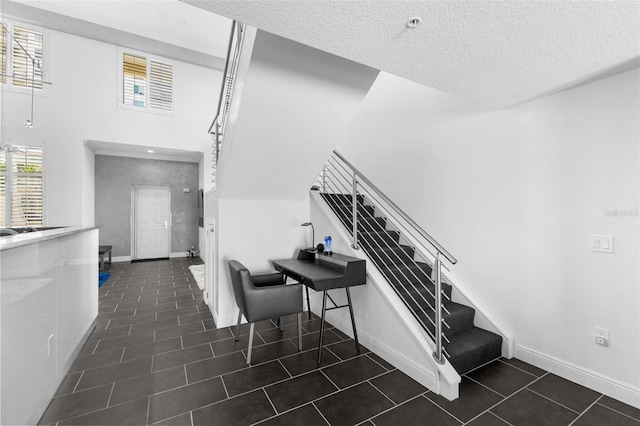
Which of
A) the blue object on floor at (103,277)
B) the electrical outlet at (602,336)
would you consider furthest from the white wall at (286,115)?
the blue object on floor at (103,277)

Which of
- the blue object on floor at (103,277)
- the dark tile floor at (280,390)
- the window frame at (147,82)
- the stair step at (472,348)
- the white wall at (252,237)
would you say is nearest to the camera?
the dark tile floor at (280,390)

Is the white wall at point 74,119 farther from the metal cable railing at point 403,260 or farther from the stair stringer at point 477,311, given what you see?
the stair stringer at point 477,311

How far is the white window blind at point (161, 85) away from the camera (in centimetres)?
679

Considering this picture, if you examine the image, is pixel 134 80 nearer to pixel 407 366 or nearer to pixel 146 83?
pixel 146 83

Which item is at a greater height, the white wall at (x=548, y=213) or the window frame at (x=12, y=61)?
the window frame at (x=12, y=61)

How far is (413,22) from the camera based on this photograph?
1.48 metres

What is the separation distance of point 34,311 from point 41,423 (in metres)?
0.73

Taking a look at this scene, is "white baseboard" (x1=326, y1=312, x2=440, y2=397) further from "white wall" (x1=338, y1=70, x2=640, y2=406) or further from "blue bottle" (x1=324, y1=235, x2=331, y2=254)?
"white wall" (x1=338, y1=70, x2=640, y2=406)

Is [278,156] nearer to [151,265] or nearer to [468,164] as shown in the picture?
[468,164]

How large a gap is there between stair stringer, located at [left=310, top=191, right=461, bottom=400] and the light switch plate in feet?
4.76

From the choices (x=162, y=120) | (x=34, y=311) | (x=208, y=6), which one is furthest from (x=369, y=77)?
(x=162, y=120)

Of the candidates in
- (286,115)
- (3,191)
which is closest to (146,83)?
(3,191)

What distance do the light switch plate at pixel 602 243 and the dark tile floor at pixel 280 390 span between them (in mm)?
1085

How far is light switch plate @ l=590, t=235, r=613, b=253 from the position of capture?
209cm
